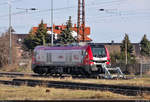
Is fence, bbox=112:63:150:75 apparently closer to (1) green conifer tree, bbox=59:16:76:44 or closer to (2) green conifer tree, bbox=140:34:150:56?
(1) green conifer tree, bbox=59:16:76:44

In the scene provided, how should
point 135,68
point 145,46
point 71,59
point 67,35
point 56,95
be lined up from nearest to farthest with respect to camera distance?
point 56,95 → point 71,59 → point 135,68 → point 67,35 → point 145,46

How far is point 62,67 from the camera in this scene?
34.0 meters

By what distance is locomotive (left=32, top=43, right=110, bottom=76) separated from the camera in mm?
31734

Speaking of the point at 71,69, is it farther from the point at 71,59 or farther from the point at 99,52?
the point at 99,52

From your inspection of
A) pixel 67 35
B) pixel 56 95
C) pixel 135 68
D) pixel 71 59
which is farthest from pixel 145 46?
pixel 56 95

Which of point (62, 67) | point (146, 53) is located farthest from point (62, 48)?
point (146, 53)

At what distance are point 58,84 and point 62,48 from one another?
39.2ft

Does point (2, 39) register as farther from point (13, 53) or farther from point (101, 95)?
point (101, 95)

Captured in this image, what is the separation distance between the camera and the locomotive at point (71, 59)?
31.7m

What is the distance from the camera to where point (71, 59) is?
33188 mm

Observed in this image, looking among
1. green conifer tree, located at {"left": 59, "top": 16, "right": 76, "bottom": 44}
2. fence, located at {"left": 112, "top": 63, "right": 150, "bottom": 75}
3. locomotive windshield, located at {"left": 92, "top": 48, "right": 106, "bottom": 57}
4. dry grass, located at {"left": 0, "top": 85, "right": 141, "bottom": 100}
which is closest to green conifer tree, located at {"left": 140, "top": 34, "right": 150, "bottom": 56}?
green conifer tree, located at {"left": 59, "top": 16, "right": 76, "bottom": 44}

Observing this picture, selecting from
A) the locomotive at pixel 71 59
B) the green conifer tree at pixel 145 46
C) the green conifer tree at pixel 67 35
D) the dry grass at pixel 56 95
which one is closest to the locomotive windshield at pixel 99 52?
the locomotive at pixel 71 59

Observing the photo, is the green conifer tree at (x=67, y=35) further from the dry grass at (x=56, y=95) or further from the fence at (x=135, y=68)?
the dry grass at (x=56, y=95)

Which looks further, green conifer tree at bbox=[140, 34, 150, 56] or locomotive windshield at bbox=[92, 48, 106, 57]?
green conifer tree at bbox=[140, 34, 150, 56]
